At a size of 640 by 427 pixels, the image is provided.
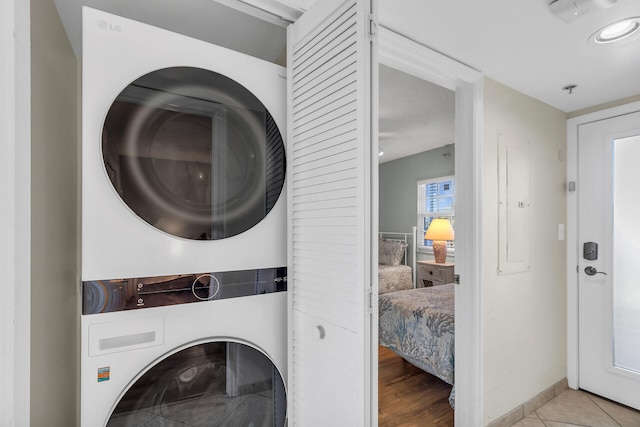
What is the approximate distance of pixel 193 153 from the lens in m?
1.06

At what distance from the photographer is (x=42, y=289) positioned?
0.96 meters

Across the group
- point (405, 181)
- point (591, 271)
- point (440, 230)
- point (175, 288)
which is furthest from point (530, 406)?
point (405, 181)

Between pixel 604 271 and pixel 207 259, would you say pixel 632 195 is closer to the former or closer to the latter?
pixel 604 271

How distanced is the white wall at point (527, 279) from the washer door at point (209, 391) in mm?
1394

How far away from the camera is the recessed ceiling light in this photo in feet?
4.63

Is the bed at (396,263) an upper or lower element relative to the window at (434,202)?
lower

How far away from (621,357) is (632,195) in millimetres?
1140

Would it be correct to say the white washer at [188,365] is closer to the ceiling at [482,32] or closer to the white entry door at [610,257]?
the ceiling at [482,32]

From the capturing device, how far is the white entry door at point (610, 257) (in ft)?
7.32

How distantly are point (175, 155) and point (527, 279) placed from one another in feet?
7.48

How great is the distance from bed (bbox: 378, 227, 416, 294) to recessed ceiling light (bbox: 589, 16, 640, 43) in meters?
3.45

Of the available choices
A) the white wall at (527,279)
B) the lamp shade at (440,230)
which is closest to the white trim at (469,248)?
the white wall at (527,279)
